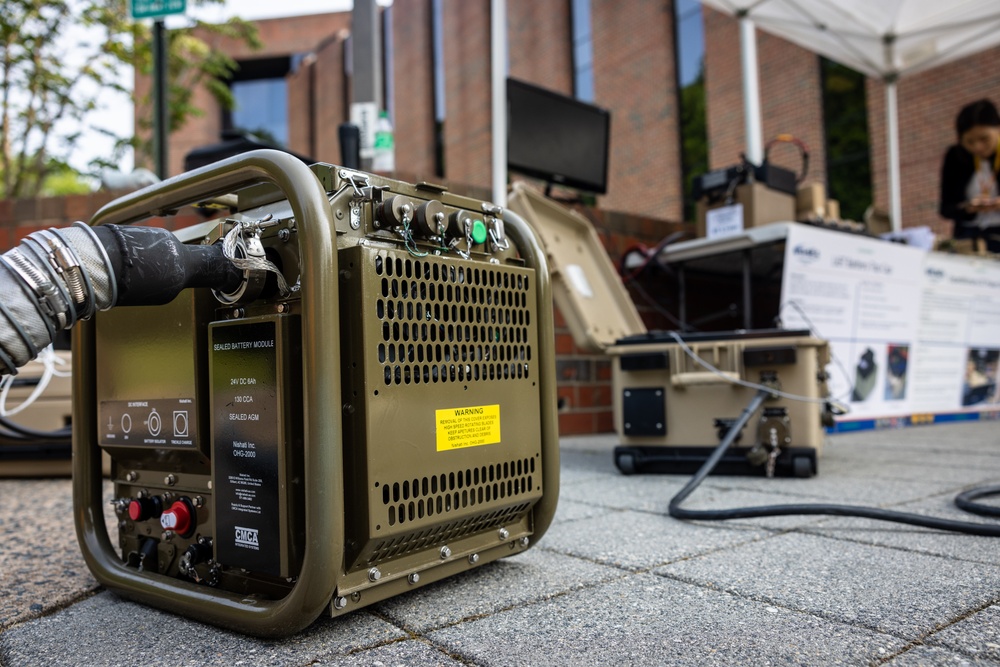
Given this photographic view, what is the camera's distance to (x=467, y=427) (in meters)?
1.26

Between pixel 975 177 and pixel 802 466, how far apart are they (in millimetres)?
3748

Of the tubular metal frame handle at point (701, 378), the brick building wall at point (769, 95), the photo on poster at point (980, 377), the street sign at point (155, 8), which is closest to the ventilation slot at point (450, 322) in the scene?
the tubular metal frame handle at point (701, 378)

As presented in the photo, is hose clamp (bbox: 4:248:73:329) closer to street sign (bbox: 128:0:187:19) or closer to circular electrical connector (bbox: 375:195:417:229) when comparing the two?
circular electrical connector (bbox: 375:195:417:229)

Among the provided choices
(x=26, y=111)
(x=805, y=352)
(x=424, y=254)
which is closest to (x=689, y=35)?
(x=26, y=111)

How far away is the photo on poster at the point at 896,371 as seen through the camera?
4.21 meters

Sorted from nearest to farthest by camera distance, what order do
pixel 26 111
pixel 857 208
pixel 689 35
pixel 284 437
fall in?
pixel 284 437 → pixel 26 111 → pixel 857 208 → pixel 689 35

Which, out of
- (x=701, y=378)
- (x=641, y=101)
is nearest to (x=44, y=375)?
(x=701, y=378)

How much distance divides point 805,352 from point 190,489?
2120 millimetres

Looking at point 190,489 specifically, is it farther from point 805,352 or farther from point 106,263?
point 805,352

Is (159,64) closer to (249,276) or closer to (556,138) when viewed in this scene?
(556,138)

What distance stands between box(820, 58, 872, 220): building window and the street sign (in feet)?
24.5

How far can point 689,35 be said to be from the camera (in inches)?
413

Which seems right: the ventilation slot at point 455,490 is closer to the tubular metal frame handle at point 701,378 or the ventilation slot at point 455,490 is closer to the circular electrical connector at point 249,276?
the circular electrical connector at point 249,276

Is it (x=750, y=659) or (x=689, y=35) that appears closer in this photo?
(x=750, y=659)
